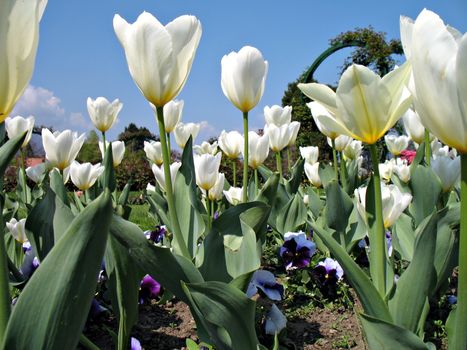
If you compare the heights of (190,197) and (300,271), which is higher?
(190,197)

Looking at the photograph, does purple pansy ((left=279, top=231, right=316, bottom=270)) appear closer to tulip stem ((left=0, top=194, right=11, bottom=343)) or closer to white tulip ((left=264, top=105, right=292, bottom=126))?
white tulip ((left=264, top=105, right=292, bottom=126))

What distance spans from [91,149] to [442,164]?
1787cm

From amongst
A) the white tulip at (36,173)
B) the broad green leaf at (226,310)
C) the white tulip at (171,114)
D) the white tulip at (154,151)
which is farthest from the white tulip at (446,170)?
the white tulip at (36,173)

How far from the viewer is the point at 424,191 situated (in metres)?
2.03

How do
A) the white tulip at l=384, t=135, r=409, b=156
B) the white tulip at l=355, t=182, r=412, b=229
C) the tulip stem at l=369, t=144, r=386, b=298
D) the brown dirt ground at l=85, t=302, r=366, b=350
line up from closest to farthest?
the tulip stem at l=369, t=144, r=386, b=298 < the white tulip at l=355, t=182, r=412, b=229 < the brown dirt ground at l=85, t=302, r=366, b=350 < the white tulip at l=384, t=135, r=409, b=156

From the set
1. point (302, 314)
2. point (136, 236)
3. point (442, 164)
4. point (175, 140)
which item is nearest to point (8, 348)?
point (136, 236)

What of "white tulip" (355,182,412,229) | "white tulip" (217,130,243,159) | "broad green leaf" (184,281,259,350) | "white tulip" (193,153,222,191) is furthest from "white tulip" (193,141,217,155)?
"broad green leaf" (184,281,259,350)

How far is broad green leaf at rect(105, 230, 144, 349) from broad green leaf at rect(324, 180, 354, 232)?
1212 mm

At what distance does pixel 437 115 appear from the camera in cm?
84

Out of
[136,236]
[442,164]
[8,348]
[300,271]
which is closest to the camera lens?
[8,348]

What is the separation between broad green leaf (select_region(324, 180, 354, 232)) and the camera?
2.18 m

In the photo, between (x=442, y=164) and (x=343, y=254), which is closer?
(x=343, y=254)

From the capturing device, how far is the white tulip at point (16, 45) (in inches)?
26.0

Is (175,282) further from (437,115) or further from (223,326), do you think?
(437,115)
